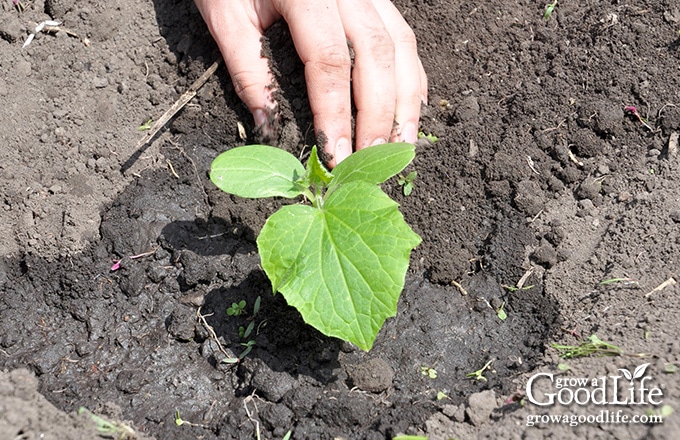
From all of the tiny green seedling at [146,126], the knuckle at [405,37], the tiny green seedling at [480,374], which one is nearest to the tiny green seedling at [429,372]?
the tiny green seedling at [480,374]

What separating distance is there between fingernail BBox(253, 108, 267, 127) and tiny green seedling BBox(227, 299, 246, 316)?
88 centimetres

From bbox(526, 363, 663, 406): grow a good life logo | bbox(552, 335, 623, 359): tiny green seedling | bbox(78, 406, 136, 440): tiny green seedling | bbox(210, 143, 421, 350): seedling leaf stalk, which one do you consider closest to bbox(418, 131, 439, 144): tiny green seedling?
bbox(210, 143, 421, 350): seedling leaf stalk

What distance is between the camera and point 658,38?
304 cm

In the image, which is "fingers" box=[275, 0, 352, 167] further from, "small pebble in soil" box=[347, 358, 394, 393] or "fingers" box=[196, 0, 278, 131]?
"small pebble in soil" box=[347, 358, 394, 393]

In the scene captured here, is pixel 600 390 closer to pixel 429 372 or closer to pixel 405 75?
pixel 429 372

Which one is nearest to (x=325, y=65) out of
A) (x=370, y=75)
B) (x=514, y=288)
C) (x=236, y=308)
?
(x=370, y=75)

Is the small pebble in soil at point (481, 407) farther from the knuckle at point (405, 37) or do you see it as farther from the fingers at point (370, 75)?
the knuckle at point (405, 37)

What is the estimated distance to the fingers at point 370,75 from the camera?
289 cm

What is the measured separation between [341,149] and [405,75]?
553 mm

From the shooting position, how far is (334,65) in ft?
9.13

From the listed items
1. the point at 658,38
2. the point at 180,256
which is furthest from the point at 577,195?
the point at 180,256

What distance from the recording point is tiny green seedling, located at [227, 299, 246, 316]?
2646 millimetres

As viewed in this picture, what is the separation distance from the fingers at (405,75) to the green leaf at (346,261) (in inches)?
29.2

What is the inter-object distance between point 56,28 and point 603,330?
10.1ft
